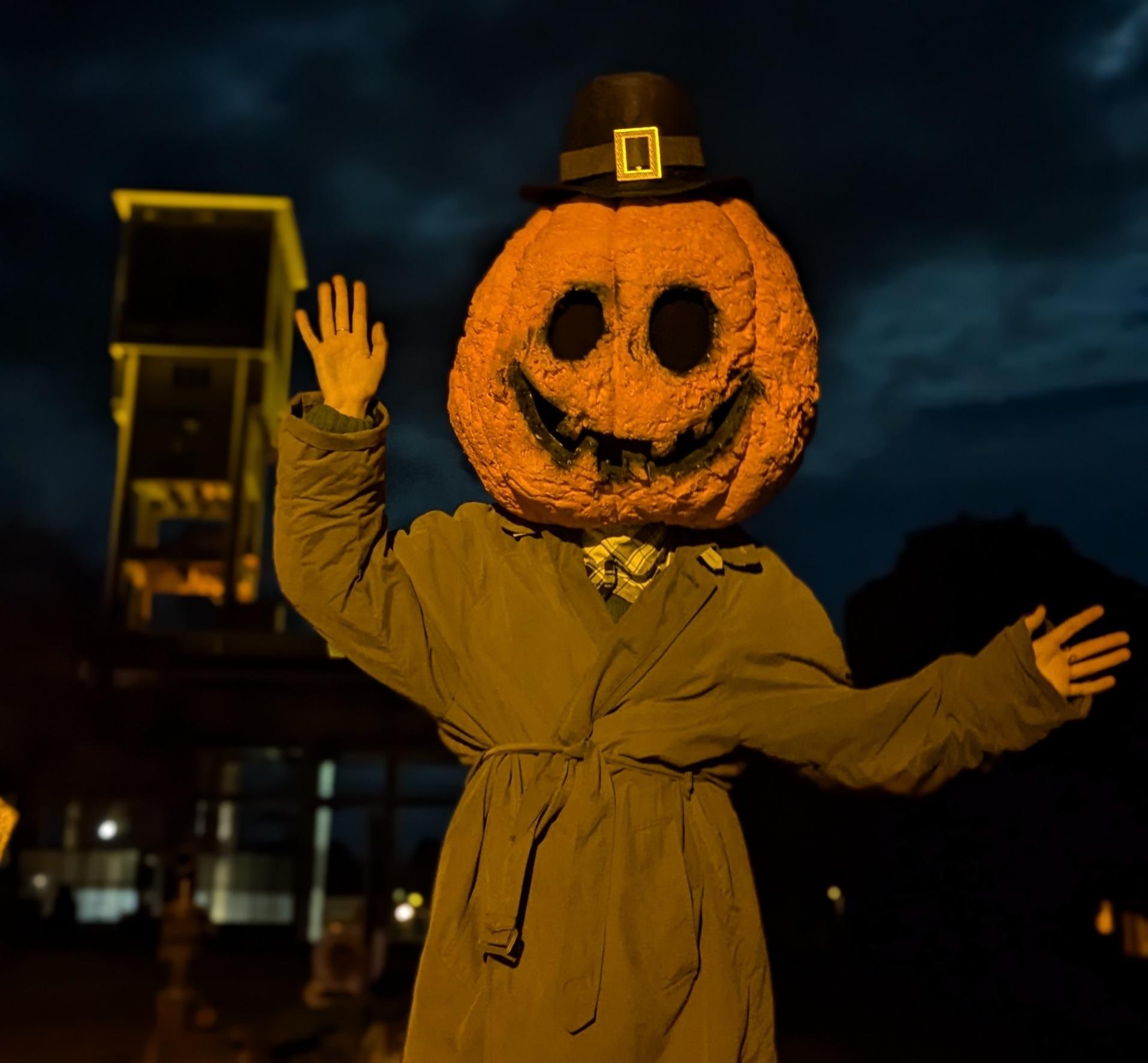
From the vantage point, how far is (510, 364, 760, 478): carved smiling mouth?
186 centimetres

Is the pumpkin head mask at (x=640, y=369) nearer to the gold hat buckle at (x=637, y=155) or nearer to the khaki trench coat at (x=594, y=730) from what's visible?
the gold hat buckle at (x=637, y=155)

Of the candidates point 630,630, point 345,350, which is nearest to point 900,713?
point 630,630

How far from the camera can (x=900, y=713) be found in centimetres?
194

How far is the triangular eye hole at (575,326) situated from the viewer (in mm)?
1852

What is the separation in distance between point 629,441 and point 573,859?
0.59m

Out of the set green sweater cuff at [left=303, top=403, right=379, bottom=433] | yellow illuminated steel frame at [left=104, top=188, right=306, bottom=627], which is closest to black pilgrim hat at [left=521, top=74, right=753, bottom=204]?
green sweater cuff at [left=303, top=403, right=379, bottom=433]

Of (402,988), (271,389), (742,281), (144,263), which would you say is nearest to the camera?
(742,281)

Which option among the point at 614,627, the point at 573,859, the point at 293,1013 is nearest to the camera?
the point at 573,859

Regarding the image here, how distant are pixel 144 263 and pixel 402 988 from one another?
28.9 ft

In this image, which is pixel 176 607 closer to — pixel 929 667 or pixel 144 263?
pixel 144 263

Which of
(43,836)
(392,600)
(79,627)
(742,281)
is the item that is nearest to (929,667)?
(742,281)

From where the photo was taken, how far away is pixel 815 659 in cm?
199

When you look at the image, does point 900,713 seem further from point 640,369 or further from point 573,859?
point 640,369

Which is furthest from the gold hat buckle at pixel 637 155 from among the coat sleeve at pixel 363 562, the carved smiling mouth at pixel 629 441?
the coat sleeve at pixel 363 562
